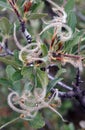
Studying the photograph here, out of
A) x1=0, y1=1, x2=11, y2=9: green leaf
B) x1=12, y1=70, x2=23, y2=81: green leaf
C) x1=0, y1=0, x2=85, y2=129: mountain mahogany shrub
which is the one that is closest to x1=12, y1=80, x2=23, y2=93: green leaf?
x1=0, y1=0, x2=85, y2=129: mountain mahogany shrub

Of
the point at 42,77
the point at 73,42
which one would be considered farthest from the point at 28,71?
the point at 73,42

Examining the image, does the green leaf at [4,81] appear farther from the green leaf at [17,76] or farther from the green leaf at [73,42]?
the green leaf at [73,42]

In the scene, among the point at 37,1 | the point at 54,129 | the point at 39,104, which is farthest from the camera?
the point at 54,129

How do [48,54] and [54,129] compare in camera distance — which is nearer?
[48,54]

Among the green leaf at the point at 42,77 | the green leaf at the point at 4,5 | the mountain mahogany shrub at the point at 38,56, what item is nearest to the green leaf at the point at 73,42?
the mountain mahogany shrub at the point at 38,56

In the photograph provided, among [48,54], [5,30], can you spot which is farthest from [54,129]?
[48,54]

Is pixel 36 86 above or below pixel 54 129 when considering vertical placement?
above

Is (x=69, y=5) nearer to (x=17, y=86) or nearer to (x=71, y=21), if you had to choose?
(x=71, y=21)

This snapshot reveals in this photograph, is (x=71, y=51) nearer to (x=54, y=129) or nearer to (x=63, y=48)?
(x=63, y=48)
